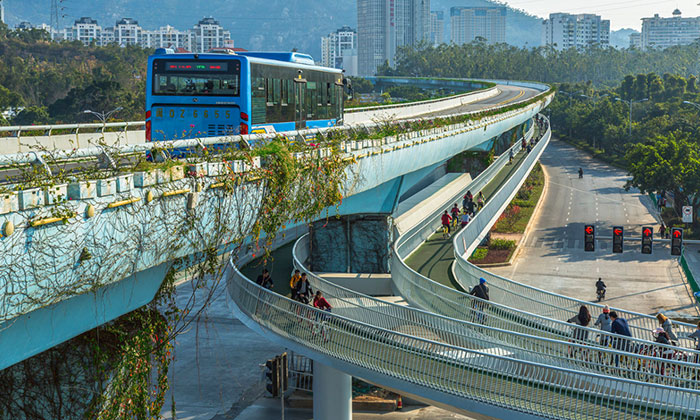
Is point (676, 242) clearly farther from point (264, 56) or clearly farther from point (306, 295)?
point (306, 295)

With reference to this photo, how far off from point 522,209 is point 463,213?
31828 mm

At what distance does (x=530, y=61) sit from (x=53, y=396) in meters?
194

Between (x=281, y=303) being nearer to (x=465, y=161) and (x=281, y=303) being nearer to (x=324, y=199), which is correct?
(x=324, y=199)

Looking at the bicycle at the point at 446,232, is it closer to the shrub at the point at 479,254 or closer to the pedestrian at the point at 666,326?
the shrub at the point at 479,254

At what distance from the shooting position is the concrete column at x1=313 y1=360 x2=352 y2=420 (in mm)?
23016

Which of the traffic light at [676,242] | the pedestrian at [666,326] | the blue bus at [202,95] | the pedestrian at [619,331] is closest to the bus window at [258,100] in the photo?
the blue bus at [202,95]

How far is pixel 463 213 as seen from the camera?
3800 cm

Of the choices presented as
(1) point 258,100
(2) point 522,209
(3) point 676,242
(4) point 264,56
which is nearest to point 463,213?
(3) point 676,242

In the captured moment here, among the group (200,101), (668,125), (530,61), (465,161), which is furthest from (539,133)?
(530,61)

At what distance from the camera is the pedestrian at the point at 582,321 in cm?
1861

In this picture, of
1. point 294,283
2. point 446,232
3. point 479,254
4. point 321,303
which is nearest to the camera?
point 321,303

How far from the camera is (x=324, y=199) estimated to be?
60.2 feet

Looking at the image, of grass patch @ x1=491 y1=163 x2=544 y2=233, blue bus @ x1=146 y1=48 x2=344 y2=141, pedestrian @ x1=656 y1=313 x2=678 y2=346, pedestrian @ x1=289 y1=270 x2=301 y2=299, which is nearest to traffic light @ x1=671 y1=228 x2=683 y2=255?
pedestrian @ x1=656 y1=313 x2=678 y2=346

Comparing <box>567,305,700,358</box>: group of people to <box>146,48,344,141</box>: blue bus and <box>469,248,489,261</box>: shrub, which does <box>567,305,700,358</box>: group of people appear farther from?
<box>469,248,489,261</box>: shrub
